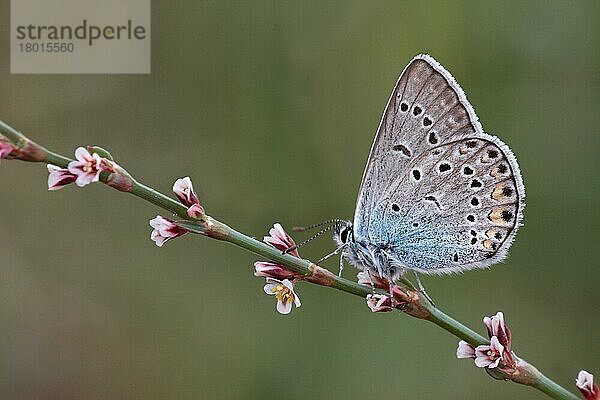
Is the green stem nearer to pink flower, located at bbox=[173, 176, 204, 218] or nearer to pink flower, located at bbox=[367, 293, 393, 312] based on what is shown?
pink flower, located at bbox=[367, 293, 393, 312]

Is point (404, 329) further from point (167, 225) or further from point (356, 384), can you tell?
point (167, 225)

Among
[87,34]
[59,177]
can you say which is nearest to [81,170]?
[59,177]

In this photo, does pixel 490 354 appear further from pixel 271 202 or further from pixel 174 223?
pixel 271 202

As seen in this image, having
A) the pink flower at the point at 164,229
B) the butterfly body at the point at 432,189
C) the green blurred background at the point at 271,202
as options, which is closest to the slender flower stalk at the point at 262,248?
the pink flower at the point at 164,229

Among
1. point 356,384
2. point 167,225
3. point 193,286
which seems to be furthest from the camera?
point 193,286

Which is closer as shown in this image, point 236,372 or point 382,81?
point 236,372

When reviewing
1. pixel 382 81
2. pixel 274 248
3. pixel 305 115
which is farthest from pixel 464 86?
pixel 274 248
